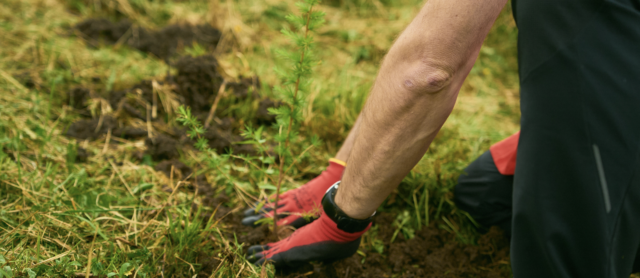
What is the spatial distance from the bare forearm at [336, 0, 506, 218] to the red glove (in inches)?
6.7

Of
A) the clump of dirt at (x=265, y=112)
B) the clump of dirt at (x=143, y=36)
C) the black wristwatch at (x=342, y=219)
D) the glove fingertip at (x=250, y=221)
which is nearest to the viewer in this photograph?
the black wristwatch at (x=342, y=219)

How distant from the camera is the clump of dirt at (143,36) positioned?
261cm

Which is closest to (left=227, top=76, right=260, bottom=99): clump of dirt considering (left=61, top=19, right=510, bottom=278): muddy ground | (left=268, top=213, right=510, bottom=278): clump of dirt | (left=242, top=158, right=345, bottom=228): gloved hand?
(left=61, top=19, right=510, bottom=278): muddy ground

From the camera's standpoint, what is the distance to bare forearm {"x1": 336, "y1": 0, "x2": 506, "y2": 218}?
34.2 inches

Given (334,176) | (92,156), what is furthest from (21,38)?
(334,176)

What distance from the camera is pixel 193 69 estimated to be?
6.93 feet

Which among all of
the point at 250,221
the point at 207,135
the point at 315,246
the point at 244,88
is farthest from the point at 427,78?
the point at 244,88

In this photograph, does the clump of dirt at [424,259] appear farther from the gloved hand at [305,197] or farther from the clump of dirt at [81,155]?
the clump of dirt at [81,155]

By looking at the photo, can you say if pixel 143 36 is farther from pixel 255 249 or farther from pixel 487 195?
pixel 487 195

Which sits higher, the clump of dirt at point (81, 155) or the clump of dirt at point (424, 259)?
the clump of dirt at point (81, 155)

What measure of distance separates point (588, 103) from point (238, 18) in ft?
9.68

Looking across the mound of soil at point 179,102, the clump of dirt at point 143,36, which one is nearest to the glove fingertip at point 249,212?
the mound of soil at point 179,102

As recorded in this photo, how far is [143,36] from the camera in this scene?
8.77 feet

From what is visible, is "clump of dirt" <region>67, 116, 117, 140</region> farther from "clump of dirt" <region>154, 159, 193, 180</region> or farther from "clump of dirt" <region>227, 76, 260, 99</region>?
"clump of dirt" <region>227, 76, 260, 99</region>
